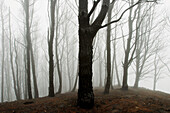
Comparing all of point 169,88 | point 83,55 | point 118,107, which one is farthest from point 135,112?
point 169,88

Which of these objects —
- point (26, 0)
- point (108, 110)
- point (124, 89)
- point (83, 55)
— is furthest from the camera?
point (26, 0)

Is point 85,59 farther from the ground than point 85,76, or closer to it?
farther from the ground

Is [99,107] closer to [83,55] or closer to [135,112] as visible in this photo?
[135,112]

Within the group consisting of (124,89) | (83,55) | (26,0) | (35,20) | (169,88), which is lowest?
(169,88)

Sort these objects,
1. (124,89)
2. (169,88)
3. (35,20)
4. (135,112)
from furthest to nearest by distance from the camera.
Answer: (169,88) → (35,20) → (124,89) → (135,112)

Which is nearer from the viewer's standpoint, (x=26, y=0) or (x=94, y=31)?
(x=94, y=31)

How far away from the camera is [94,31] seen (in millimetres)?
3219

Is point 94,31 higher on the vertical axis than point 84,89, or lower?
higher

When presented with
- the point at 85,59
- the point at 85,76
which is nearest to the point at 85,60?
the point at 85,59

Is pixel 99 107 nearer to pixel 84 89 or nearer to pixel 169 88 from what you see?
pixel 84 89

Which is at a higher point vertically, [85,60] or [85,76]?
[85,60]

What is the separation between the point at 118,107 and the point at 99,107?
0.53 m

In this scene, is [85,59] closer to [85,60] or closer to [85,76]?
[85,60]

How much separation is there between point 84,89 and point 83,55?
96 cm
